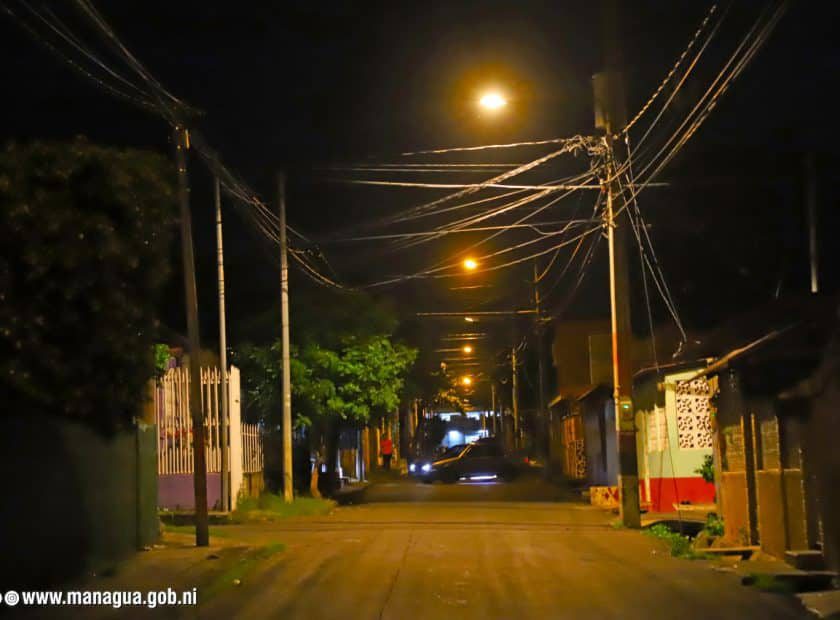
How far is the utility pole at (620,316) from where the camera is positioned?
21.1 meters

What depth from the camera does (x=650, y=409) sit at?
2770cm

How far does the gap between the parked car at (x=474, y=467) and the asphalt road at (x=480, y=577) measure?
890 inches

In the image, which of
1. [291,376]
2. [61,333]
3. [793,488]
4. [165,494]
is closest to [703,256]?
[291,376]

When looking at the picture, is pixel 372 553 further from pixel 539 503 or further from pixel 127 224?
pixel 539 503

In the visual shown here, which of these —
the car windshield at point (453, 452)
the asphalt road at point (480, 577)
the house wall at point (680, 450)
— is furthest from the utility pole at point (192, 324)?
the car windshield at point (453, 452)

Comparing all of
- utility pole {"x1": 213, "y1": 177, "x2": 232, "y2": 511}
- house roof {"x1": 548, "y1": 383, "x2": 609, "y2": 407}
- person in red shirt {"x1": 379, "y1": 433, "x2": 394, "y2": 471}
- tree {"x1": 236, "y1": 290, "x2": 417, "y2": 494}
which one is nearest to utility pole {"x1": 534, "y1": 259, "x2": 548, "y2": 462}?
house roof {"x1": 548, "y1": 383, "x2": 609, "y2": 407}

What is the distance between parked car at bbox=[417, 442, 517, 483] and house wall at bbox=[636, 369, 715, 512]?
19348mm

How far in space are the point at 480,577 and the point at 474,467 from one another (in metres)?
32.2

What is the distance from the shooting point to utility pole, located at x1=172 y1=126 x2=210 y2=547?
17078 mm

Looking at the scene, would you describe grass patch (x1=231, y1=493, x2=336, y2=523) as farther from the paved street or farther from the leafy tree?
the leafy tree

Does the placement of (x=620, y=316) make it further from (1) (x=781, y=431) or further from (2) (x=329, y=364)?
(2) (x=329, y=364)

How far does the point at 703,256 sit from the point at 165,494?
17298 mm

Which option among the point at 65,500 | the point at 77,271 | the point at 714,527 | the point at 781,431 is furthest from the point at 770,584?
the point at 77,271

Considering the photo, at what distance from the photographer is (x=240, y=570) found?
14.5m
